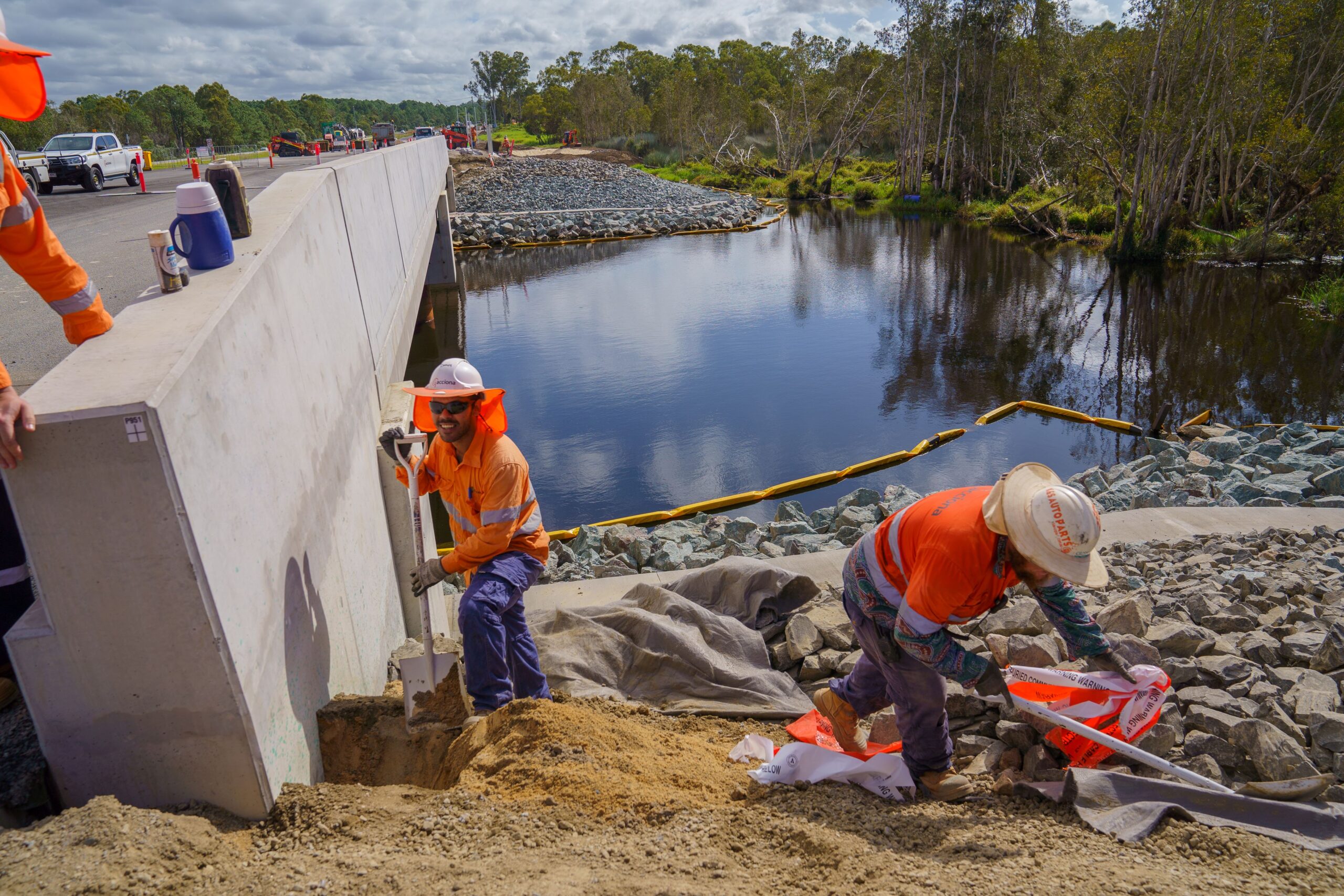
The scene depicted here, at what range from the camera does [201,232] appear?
3354 millimetres

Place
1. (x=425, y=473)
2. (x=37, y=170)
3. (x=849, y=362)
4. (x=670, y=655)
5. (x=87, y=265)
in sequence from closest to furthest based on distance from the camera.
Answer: (x=425, y=473) < (x=670, y=655) < (x=87, y=265) < (x=849, y=362) < (x=37, y=170)

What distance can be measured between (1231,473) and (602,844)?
8364 mm

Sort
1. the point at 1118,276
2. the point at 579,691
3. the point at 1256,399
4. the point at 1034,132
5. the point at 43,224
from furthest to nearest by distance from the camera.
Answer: the point at 1034,132 → the point at 1118,276 → the point at 1256,399 → the point at 579,691 → the point at 43,224

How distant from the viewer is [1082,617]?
3.36m

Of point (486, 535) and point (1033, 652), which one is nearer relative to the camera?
point (486, 535)

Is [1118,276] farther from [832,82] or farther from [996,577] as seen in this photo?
[832,82]

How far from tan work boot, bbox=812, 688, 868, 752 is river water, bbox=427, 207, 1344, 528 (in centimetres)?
557

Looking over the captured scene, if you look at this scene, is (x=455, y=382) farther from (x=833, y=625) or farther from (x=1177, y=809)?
(x=1177, y=809)

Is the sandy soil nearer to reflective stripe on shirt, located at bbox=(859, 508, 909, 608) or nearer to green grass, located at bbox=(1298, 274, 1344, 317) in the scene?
reflective stripe on shirt, located at bbox=(859, 508, 909, 608)

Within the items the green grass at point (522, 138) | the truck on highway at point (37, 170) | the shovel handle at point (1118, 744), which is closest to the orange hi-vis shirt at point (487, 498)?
the shovel handle at point (1118, 744)

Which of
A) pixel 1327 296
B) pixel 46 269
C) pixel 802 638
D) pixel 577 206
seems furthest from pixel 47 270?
pixel 577 206

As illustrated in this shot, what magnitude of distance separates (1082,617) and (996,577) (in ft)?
1.93

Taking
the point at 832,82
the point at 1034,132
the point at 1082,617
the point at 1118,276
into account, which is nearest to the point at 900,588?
the point at 1082,617

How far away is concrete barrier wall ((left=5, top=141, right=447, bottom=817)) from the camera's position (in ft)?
7.24
